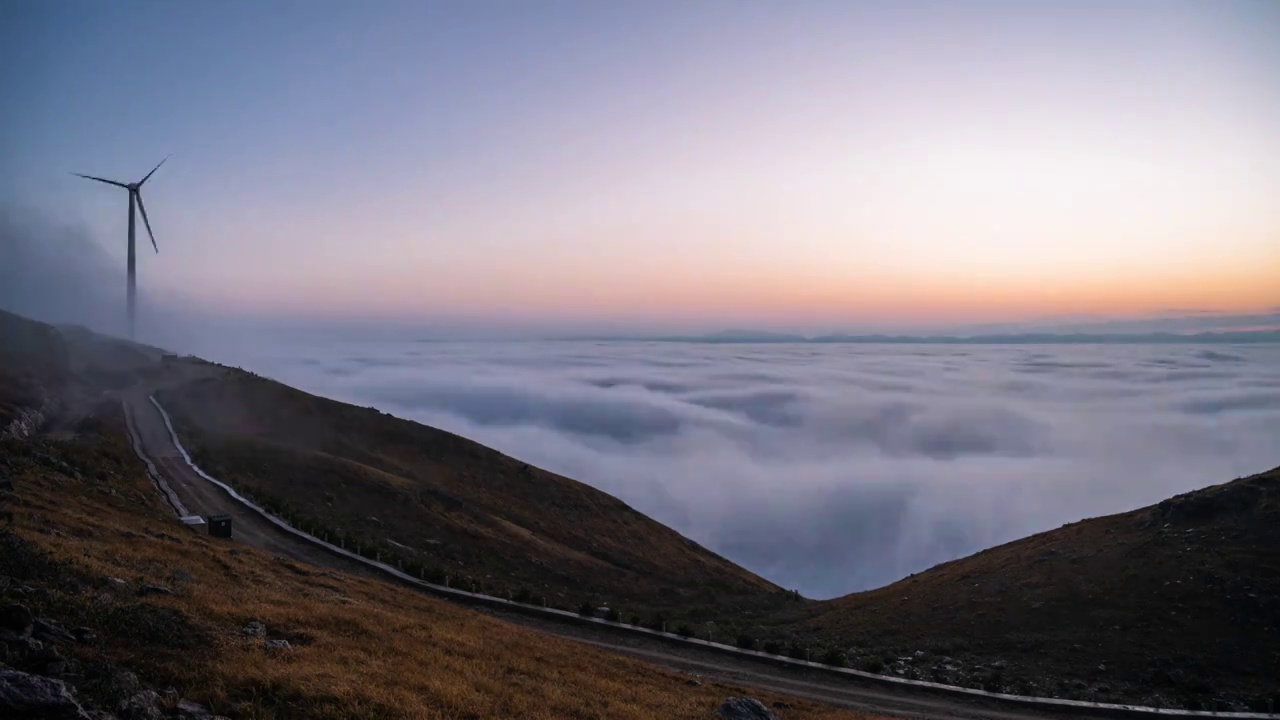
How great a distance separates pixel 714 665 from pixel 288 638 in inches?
486

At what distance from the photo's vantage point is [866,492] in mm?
120250

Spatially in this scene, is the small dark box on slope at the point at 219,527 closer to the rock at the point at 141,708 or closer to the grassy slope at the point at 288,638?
the grassy slope at the point at 288,638

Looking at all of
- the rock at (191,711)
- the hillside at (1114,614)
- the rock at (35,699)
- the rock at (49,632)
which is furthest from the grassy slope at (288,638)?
the hillside at (1114,614)

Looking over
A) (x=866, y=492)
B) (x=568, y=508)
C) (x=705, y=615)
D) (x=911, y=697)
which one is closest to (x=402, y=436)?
(x=568, y=508)

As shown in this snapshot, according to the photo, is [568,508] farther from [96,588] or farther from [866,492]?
[866,492]

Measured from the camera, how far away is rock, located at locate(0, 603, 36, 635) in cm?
830

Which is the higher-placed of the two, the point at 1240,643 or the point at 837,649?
the point at 1240,643

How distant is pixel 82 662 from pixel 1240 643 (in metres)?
29.1

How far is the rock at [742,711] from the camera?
A: 12.6 metres

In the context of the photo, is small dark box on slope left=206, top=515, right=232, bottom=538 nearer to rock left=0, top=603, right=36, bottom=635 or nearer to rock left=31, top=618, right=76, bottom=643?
rock left=31, top=618, right=76, bottom=643

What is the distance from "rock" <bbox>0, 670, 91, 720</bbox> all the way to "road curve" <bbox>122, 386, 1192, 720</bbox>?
569 inches

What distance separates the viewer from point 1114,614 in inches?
907

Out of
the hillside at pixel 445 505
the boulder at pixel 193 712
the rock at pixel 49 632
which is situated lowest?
the hillside at pixel 445 505

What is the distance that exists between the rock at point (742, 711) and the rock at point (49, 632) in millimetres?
10499
